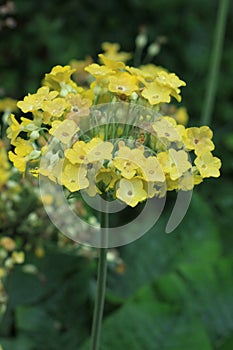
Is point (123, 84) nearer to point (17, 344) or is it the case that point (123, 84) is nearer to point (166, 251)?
point (17, 344)

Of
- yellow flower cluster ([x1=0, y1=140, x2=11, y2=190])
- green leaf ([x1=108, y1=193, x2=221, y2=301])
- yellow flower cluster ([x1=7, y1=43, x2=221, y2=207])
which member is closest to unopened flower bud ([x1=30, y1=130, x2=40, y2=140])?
yellow flower cluster ([x1=7, y1=43, x2=221, y2=207])

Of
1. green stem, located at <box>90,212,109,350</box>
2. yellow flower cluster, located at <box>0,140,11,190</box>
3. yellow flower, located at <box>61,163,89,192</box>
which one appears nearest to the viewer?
yellow flower, located at <box>61,163,89,192</box>

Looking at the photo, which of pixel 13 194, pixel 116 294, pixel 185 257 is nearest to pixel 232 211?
pixel 185 257

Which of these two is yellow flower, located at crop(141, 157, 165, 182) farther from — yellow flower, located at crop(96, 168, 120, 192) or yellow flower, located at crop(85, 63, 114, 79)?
yellow flower, located at crop(85, 63, 114, 79)

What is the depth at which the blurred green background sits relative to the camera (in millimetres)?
1545

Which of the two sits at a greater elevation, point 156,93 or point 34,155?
point 156,93

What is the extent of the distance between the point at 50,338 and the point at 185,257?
0.45 meters

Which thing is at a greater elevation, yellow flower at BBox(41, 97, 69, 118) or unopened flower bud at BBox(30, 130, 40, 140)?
yellow flower at BBox(41, 97, 69, 118)

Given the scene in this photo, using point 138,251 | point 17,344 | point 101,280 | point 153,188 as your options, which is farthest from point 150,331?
point 153,188

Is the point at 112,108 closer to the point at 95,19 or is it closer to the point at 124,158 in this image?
the point at 124,158

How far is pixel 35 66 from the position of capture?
8.08 ft

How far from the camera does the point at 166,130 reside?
99cm

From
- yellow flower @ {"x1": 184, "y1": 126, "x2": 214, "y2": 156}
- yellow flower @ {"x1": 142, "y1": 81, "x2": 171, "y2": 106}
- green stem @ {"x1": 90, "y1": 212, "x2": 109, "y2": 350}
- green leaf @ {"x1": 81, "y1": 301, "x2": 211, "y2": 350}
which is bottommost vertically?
green leaf @ {"x1": 81, "y1": 301, "x2": 211, "y2": 350}

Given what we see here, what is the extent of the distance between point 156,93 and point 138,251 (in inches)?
37.4
